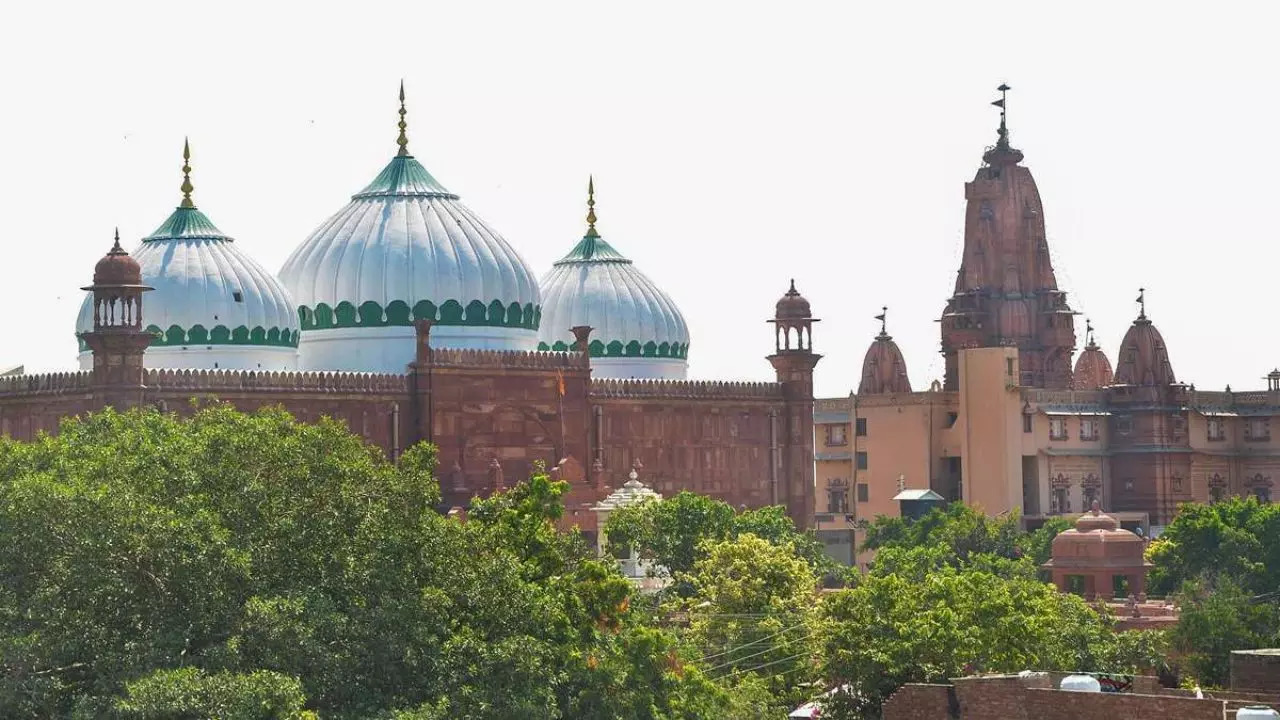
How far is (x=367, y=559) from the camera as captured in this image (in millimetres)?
31672

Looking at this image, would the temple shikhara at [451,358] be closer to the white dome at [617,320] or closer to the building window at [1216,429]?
the white dome at [617,320]

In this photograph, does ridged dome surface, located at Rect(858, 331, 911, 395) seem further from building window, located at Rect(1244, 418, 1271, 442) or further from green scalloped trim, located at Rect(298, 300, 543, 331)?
green scalloped trim, located at Rect(298, 300, 543, 331)

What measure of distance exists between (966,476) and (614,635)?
4740cm

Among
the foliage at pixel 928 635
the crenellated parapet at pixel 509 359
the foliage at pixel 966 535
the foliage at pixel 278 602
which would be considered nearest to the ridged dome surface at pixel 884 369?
the foliage at pixel 966 535

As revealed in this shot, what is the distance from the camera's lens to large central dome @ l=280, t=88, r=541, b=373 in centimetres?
5975

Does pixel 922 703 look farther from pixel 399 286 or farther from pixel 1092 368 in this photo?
pixel 1092 368

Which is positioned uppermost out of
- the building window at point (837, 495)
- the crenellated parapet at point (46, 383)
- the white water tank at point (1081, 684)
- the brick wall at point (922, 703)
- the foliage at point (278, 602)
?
the crenellated parapet at point (46, 383)

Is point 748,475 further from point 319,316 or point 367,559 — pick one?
point 367,559

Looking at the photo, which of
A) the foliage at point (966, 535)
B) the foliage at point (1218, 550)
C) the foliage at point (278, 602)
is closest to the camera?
the foliage at point (278, 602)

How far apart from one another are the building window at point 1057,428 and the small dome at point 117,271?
119 ft

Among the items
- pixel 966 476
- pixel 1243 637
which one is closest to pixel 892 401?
pixel 966 476

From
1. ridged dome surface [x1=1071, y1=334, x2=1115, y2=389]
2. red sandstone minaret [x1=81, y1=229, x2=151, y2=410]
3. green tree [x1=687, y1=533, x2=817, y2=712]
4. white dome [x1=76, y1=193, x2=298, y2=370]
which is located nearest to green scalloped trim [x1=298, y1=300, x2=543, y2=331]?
white dome [x1=76, y1=193, x2=298, y2=370]

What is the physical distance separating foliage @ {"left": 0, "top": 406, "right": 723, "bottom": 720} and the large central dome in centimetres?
2549

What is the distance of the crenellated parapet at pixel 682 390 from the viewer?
2448 inches
